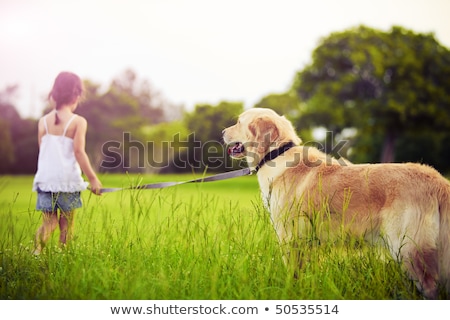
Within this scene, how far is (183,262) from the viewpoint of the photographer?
3.47 metres

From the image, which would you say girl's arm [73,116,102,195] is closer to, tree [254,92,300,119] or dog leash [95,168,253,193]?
dog leash [95,168,253,193]

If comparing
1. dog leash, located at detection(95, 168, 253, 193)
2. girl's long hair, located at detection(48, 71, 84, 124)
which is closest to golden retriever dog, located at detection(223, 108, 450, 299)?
dog leash, located at detection(95, 168, 253, 193)

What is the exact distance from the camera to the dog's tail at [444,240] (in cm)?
288

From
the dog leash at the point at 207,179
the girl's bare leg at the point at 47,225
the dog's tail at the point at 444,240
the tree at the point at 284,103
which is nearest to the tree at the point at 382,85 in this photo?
the tree at the point at 284,103

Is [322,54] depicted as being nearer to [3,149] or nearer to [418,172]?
[3,149]

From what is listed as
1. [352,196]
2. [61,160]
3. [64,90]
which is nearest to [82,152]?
[61,160]

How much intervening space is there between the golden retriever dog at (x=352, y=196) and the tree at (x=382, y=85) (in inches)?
484

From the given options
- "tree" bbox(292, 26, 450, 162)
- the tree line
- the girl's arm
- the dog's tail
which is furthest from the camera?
"tree" bbox(292, 26, 450, 162)

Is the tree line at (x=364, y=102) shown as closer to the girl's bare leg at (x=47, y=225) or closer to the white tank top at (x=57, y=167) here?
the white tank top at (x=57, y=167)

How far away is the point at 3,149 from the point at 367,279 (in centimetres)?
939

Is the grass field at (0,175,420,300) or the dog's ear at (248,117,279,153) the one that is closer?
the grass field at (0,175,420,300)

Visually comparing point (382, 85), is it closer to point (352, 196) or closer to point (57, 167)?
point (352, 196)

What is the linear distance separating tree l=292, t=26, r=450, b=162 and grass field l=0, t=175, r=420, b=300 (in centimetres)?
1261

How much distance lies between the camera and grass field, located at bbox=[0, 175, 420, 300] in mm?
3080
